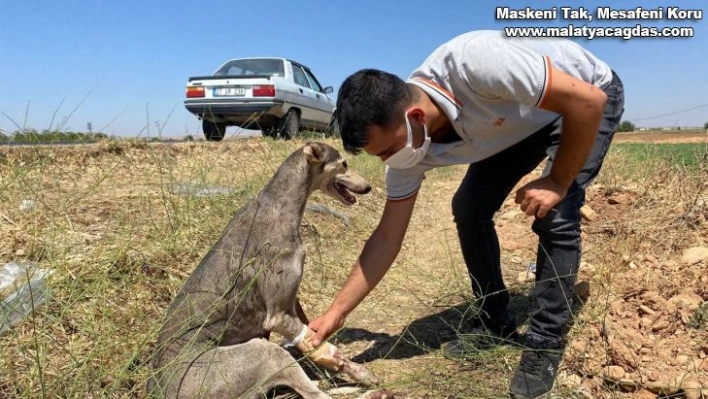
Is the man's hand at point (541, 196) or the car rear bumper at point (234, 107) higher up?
the car rear bumper at point (234, 107)

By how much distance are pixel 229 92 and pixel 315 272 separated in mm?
8194

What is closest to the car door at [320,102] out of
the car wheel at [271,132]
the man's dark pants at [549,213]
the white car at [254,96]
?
the white car at [254,96]

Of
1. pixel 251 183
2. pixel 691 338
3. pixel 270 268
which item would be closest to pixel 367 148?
pixel 270 268

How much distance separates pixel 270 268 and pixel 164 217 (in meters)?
1.97

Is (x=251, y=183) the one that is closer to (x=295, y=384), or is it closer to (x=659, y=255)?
(x=295, y=384)

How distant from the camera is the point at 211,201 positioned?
16.5ft

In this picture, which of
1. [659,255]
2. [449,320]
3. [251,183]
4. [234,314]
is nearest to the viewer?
[234,314]

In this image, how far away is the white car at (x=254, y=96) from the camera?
39.3 feet

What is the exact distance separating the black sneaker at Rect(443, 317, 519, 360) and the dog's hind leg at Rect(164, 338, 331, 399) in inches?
37.0

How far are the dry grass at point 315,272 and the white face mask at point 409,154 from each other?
1.05 m

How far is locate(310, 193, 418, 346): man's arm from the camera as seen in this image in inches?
124

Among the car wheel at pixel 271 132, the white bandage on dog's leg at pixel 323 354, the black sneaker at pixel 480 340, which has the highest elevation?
the car wheel at pixel 271 132

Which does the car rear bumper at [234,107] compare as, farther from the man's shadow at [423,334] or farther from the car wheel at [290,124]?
the man's shadow at [423,334]

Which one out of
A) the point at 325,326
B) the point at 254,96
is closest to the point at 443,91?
the point at 325,326
